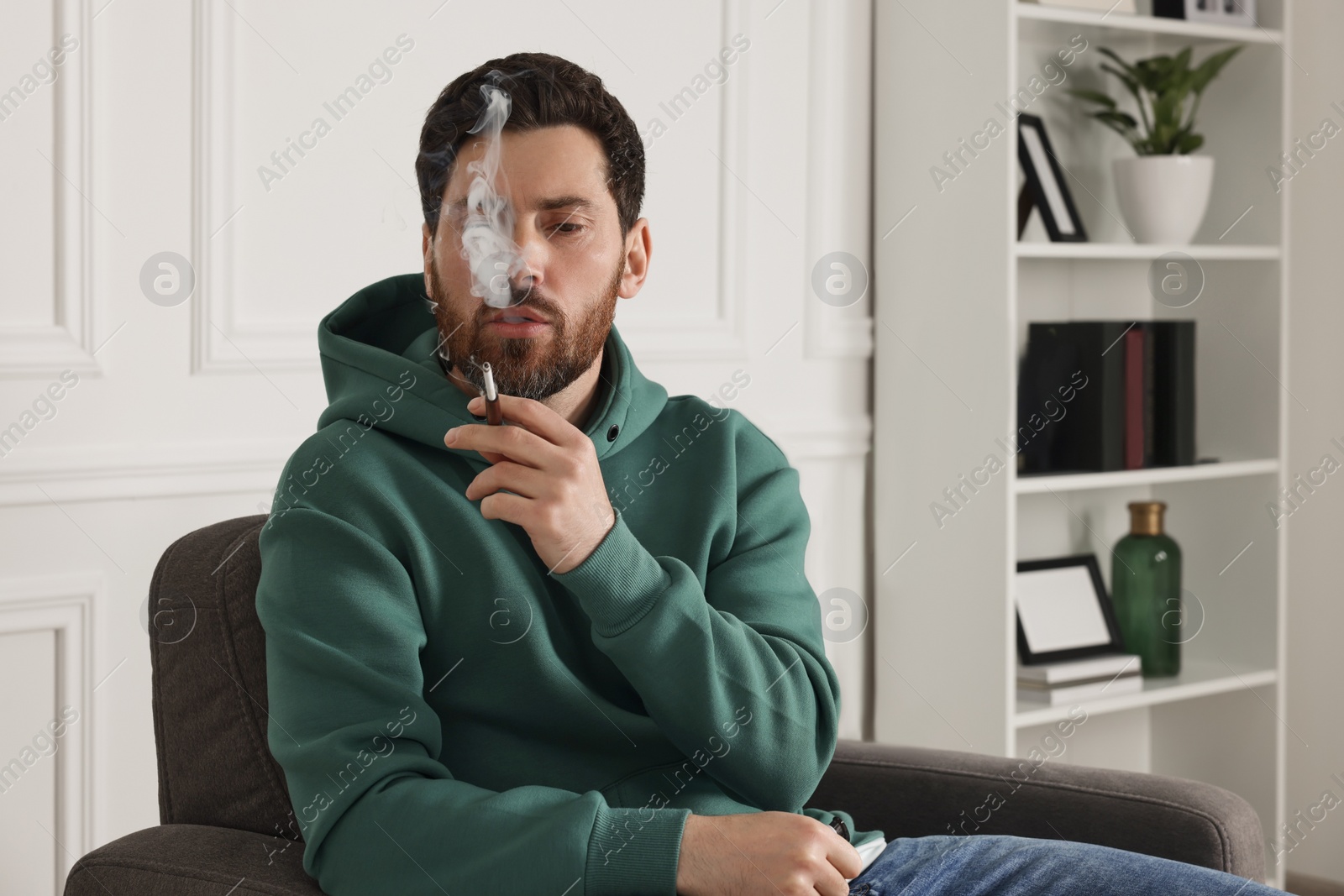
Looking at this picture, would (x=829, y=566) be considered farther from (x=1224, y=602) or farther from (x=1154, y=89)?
(x=1154, y=89)

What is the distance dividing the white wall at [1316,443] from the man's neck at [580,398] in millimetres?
2022

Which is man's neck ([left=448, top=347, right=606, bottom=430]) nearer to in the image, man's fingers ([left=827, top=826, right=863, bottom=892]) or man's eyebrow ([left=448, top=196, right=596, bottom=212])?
man's eyebrow ([left=448, top=196, right=596, bottom=212])

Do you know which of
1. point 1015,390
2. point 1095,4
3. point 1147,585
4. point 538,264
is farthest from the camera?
point 1147,585

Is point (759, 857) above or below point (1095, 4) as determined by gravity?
below

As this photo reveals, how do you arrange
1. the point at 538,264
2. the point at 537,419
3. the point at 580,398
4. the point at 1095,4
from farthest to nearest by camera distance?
1. the point at 1095,4
2. the point at 580,398
3. the point at 538,264
4. the point at 537,419

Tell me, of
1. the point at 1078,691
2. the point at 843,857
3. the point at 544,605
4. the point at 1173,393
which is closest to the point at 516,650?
the point at 544,605

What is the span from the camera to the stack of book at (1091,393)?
278 cm

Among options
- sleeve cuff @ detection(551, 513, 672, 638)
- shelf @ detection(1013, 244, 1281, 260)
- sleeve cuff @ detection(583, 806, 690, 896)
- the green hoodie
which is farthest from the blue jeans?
shelf @ detection(1013, 244, 1281, 260)

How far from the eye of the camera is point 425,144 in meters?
1.45

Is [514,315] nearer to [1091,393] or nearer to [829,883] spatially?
[829,883]

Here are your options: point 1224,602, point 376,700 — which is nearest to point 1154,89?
point 1224,602

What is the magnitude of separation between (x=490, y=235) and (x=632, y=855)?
2.07ft

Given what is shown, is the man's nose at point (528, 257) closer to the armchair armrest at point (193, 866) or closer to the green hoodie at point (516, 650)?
the green hoodie at point (516, 650)

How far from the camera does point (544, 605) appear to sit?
55.1 inches
